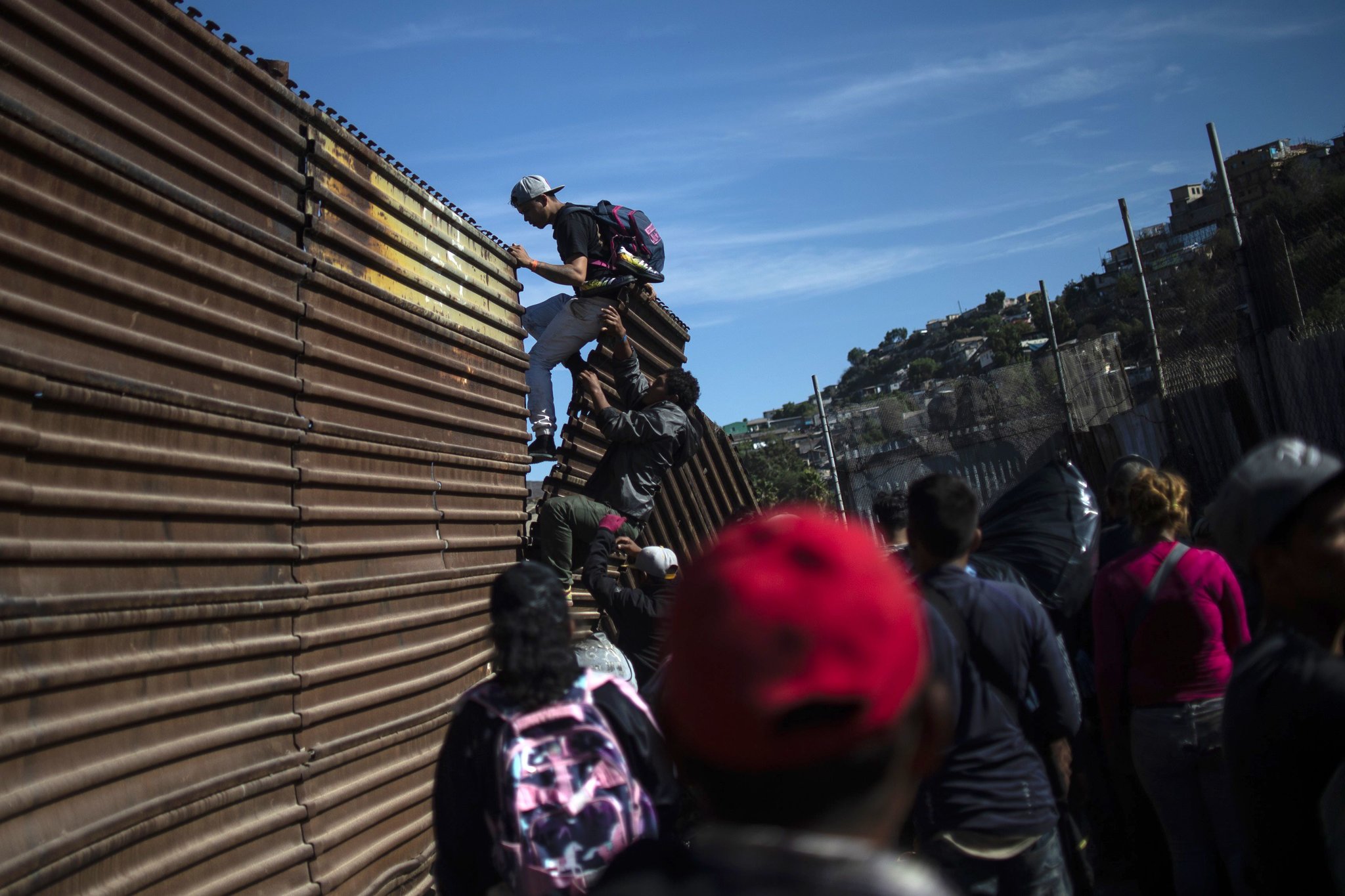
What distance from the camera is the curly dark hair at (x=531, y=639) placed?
8.46 ft

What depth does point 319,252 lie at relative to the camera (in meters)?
4.39

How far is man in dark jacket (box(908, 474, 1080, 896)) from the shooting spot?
3064 millimetres

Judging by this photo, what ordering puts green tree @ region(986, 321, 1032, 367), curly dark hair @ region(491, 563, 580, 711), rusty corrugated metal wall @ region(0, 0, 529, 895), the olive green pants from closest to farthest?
curly dark hair @ region(491, 563, 580, 711)
rusty corrugated metal wall @ region(0, 0, 529, 895)
the olive green pants
green tree @ region(986, 321, 1032, 367)

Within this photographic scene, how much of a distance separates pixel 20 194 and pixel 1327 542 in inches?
124

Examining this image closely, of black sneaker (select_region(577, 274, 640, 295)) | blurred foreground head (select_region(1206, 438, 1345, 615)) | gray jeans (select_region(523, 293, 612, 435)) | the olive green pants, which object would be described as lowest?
blurred foreground head (select_region(1206, 438, 1345, 615))

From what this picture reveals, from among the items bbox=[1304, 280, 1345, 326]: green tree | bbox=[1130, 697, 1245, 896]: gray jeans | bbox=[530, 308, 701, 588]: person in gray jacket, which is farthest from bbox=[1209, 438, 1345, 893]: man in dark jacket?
bbox=[1304, 280, 1345, 326]: green tree

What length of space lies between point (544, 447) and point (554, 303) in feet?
3.08

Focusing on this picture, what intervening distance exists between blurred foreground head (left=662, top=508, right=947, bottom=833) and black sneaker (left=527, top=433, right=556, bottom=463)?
19.4ft

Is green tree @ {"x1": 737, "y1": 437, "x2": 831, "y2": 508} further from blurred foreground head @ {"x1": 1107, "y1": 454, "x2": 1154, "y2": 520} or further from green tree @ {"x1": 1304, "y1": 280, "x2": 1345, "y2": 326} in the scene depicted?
blurred foreground head @ {"x1": 1107, "y1": 454, "x2": 1154, "y2": 520}

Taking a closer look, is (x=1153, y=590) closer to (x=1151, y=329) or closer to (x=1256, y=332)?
(x=1256, y=332)

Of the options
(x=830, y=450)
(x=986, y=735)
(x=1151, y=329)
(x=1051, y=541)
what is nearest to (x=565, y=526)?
(x=1051, y=541)

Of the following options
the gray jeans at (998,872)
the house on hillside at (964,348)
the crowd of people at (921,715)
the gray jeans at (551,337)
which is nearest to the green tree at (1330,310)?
the crowd of people at (921,715)

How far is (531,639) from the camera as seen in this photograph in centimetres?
263

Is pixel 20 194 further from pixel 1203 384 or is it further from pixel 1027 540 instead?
pixel 1203 384
